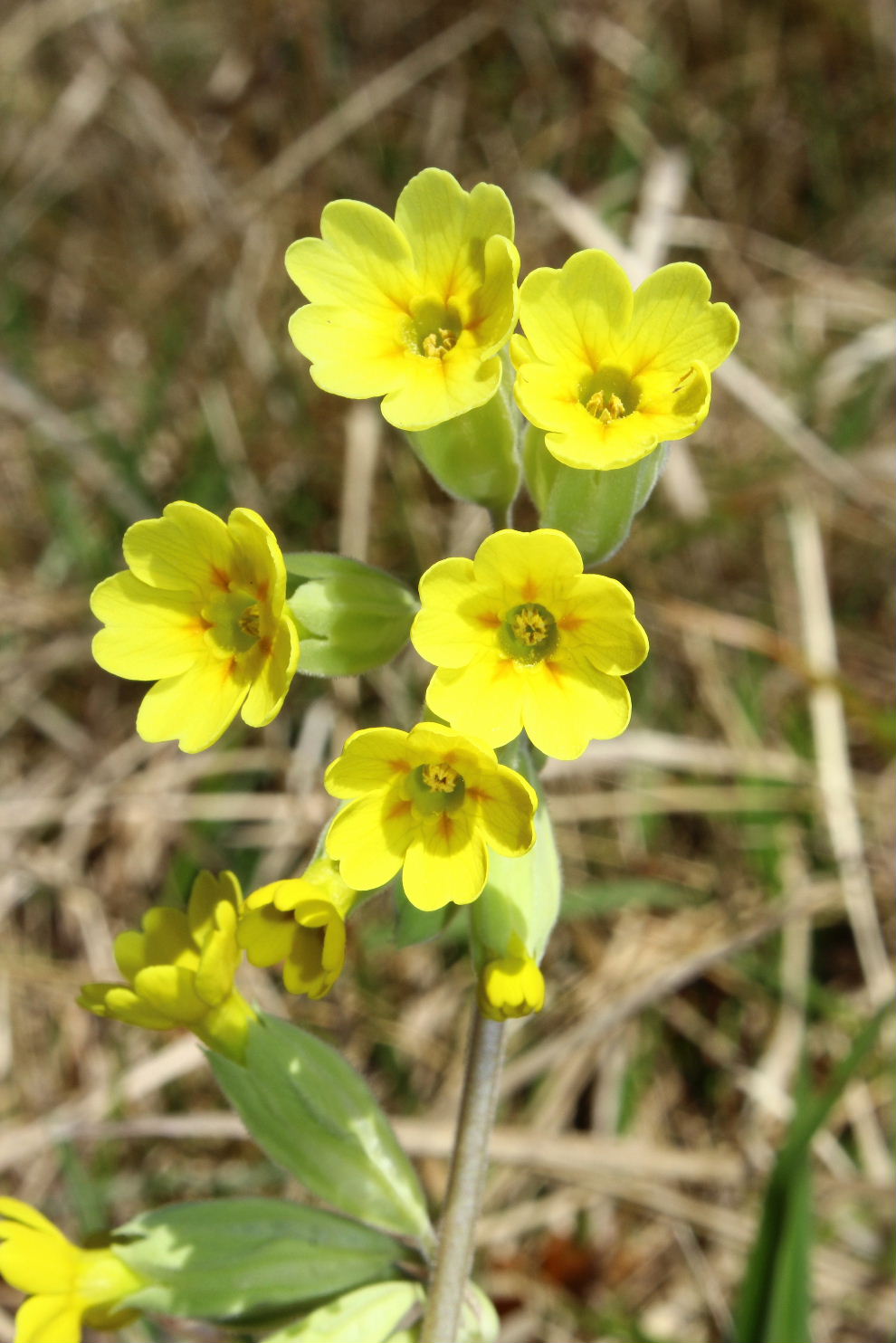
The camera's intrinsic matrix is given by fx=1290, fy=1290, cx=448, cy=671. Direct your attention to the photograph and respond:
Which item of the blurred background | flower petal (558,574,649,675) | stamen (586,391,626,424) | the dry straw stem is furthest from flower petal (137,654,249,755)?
the dry straw stem

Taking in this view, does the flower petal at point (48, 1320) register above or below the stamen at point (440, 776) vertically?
below

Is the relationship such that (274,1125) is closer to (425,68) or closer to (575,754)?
(575,754)

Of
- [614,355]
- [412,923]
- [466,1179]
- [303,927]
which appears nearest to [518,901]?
[412,923]

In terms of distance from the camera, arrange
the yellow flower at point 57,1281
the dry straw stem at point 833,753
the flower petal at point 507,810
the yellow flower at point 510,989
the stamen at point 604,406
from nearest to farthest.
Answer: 1. the flower petal at point 507,810
2. the yellow flower at point 510,989
3. the stamen at point 604,406
4. the yellow flower at point 57,1281
5. the dry straw stem at point 833,753

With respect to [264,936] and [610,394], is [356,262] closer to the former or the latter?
[610,394]

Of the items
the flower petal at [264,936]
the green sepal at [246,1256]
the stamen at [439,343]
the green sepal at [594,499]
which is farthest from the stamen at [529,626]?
the green sepal at [246,1256]

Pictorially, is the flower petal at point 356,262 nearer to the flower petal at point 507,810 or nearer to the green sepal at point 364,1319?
the flower petal at point 507,810
